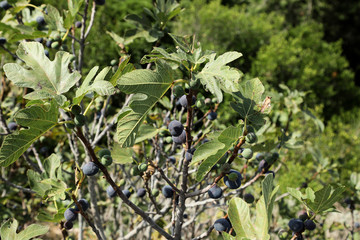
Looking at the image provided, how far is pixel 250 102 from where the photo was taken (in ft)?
3.00

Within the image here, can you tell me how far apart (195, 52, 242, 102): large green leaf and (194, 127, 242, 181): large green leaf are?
0.13m

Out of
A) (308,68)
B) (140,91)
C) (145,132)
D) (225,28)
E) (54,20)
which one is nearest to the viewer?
(140,91)

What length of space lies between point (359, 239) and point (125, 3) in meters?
5.90

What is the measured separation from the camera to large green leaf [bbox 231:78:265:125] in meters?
0.91

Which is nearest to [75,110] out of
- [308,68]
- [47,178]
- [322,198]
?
[47,178]

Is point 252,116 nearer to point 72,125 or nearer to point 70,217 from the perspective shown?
point 72,125

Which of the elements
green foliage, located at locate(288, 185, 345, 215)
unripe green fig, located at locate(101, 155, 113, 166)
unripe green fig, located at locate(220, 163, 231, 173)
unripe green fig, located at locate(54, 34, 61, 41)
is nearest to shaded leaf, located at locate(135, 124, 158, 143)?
unripe green fig, located at locate(101, 155, 113, 166)

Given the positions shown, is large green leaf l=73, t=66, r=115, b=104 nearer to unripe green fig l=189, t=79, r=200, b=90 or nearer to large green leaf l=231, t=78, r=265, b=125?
unripe green fig l=189, t=79, r=200, b=90

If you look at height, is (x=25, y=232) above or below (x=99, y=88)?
below

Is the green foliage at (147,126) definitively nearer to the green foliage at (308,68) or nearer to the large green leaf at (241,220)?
the large green leaf at (241,220)

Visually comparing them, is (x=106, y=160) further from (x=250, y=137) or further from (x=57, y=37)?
(x=57, y=37)

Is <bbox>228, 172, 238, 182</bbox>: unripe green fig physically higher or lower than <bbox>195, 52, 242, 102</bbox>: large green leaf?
lower

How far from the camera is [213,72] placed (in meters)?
0.78

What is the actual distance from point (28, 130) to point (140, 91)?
0.98 feet
